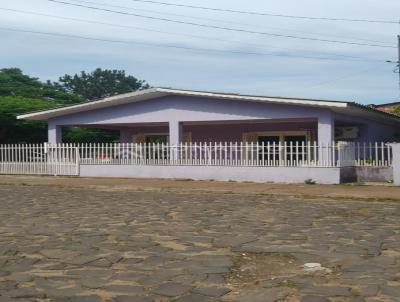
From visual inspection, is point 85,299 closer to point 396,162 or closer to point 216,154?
point 396,162

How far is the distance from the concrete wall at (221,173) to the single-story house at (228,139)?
33 millimetres

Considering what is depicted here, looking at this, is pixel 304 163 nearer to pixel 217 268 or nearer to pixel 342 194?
pixel 342 194

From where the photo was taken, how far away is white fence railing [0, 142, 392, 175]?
60.2 ft

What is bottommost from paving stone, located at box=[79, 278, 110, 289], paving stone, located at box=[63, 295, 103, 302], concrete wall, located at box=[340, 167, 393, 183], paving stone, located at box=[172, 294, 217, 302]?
paving stone, located at box=[172, 294, 217, 302]

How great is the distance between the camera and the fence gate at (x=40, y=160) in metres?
22.7

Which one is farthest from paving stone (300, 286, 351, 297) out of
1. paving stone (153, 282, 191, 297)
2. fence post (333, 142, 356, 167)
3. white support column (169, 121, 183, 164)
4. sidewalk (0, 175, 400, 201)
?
white support column (169, 121, 183, 164)

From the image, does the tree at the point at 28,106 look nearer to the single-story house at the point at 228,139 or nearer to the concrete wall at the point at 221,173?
the single-story house at the point at 228,139

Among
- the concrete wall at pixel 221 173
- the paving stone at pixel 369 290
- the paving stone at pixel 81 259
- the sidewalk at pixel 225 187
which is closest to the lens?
the paving stone at pixel 369 290

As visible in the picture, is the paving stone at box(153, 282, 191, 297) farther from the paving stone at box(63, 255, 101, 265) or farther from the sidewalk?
the sidewalk

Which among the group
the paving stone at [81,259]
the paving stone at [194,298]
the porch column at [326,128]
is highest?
the porch column at [326,128]

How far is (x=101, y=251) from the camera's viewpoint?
6.80m

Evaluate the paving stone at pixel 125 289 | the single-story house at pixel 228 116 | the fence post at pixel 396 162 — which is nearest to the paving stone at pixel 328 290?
the paving stone at pixel 125 289

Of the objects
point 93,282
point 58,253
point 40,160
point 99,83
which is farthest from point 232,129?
point 99,83

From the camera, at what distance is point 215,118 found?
2109cm
